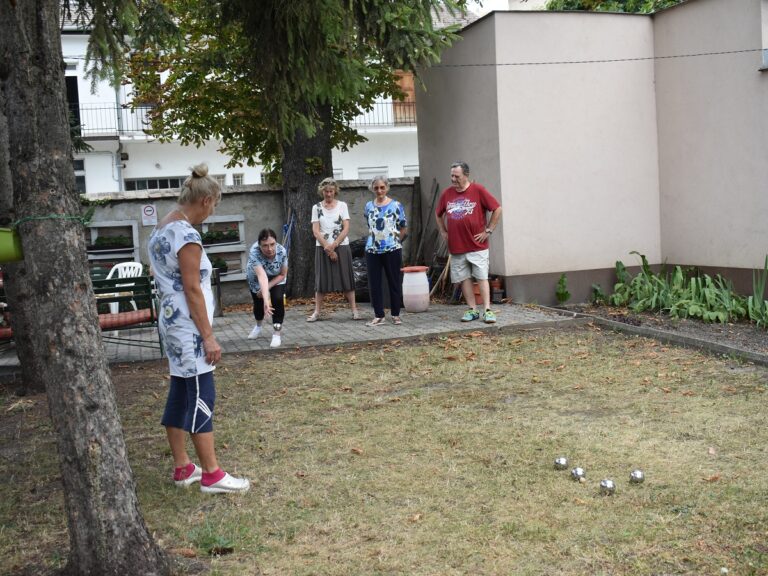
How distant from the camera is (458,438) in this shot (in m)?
5.98

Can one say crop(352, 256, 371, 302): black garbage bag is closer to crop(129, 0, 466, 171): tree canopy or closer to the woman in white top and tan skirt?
the woman in white top and tan skirt

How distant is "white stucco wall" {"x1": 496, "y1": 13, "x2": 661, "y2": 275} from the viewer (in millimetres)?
12781

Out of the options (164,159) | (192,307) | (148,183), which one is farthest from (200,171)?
(148,183)

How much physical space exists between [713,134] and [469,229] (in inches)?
157

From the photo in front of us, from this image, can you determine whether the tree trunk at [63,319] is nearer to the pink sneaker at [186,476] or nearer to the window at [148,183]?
the pink sneaker at [186,476]

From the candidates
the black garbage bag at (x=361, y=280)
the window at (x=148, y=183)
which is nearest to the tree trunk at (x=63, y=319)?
the black garbage bag at (x=361, y=280)

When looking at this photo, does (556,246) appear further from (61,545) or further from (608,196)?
(61,545)

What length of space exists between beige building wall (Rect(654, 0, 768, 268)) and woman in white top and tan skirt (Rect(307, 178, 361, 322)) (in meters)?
4.99

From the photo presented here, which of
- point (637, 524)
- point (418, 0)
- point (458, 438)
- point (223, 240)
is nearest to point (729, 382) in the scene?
point (458, 438)

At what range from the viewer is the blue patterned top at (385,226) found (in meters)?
11.1

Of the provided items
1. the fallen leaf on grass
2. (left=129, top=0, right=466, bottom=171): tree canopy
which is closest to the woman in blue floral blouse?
the fallen leaf on grass

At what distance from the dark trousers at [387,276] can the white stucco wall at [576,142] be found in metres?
2.26

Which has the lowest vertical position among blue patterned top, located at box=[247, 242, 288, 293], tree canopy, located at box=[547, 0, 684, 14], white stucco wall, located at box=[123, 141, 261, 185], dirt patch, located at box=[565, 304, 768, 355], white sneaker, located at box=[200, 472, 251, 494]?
white sneaker, located at box=[200, 472, 251, 494]

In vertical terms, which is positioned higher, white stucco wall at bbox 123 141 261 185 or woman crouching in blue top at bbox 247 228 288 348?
white stucco wall at bbox 123 141 261 185
